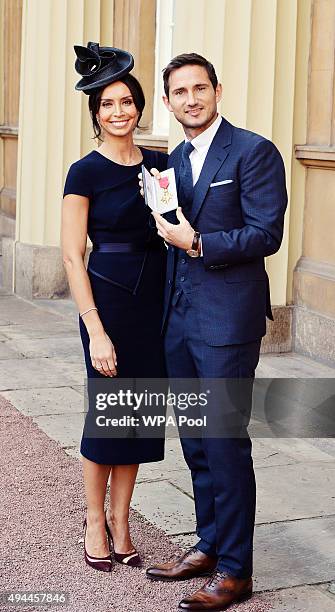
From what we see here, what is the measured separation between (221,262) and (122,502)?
1197mm

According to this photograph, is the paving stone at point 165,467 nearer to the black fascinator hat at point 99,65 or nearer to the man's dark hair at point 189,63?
the black fascinator hat at point 99,65

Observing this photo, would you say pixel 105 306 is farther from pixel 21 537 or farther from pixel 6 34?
pixel 6 34

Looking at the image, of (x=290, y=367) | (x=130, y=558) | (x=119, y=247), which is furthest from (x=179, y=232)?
(x=290, y=367)

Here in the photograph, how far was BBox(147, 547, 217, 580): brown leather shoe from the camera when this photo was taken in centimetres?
425

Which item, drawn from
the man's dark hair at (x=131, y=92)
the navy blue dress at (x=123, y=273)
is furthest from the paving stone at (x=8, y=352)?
the man's dark hair at (x=131, y=92)

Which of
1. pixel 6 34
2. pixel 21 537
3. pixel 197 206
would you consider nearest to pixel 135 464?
pixel 21 537

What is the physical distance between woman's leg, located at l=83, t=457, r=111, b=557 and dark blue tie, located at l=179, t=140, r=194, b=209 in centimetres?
115

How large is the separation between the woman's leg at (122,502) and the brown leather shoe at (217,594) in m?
0.54

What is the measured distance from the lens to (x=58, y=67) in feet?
36.6

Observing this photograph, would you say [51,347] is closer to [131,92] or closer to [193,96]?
[131,92]

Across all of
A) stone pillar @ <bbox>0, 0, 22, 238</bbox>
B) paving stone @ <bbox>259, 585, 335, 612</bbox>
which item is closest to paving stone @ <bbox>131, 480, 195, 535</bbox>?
paving stone @ <bbox>259, 585, 335, 612</bbox>

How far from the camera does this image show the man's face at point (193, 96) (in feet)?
12.6

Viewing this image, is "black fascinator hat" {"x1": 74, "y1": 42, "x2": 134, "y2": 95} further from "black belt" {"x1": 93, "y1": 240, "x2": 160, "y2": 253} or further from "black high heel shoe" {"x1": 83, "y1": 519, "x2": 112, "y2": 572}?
"black high heel shoe" {"x1": 83, "y1": 519, "x2": 112, "y2": 572}

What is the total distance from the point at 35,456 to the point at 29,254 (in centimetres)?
574
